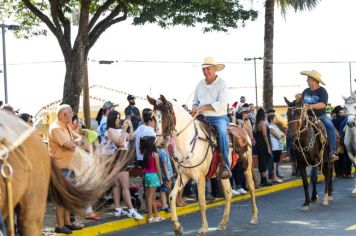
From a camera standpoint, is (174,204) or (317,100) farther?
(317,100)

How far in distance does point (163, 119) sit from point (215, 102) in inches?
46.4

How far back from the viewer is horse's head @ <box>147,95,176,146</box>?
9477mm

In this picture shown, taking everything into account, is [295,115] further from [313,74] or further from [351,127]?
[351,127]

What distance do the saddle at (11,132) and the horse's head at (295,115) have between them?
A: 25.8ft

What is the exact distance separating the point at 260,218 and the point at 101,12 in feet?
32.5

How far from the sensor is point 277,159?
58.1 ft

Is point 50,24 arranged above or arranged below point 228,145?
above

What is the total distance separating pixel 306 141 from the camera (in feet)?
41.7

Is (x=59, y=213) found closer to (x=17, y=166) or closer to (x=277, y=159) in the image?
(x=17, y=166)

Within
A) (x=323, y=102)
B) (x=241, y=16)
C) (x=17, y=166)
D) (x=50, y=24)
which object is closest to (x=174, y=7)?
(x=241, y=16)

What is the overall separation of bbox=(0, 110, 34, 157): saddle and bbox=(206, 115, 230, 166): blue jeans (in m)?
5.37

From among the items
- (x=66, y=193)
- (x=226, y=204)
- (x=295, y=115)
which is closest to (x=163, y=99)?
(x=226, y=204)

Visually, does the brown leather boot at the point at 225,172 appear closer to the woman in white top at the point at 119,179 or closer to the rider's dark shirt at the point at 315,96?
the woman in white top at the point at 119,179

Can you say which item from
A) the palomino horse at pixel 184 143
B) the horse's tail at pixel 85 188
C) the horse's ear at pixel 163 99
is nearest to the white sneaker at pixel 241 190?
the palomino horse at pixel 184 143
